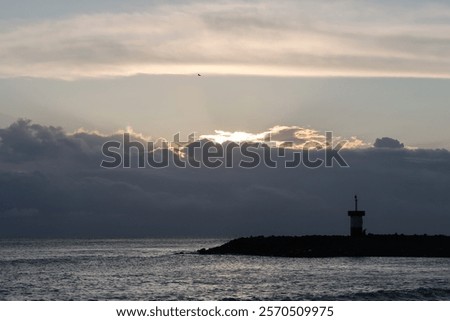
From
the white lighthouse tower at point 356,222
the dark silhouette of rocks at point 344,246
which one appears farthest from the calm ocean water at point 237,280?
the white lighthouse tower at point 356,222

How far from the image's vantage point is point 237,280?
58281 millimetres

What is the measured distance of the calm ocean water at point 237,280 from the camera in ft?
161

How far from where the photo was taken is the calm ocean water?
49.2m

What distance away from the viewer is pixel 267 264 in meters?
74.2

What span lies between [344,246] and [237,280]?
3216cm

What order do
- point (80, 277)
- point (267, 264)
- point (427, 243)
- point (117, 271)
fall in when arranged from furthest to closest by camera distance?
point (427, 243) < point (267, 264) < point (117, 271) < point (80, 277)

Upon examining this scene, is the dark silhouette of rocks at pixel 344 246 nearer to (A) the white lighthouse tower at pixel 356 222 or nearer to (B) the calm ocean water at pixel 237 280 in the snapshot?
(A) the white lighthouse tower at pixel 356 222

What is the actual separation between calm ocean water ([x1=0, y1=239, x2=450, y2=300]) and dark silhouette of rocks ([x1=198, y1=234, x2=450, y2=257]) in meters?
6.24

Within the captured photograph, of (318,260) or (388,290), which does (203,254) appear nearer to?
(318,260)

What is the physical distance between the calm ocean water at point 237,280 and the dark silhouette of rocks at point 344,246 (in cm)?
624

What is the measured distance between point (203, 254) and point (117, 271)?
29886mm

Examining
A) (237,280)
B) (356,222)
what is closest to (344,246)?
(356,222)

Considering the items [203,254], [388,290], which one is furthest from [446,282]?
[203,254]

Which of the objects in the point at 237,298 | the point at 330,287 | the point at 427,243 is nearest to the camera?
the point at 237,298
